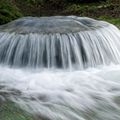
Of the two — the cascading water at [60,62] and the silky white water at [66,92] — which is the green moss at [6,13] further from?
the silky white water at [66,92]

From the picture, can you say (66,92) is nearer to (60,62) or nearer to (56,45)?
(60,62)

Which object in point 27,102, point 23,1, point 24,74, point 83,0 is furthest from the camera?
point 23,1

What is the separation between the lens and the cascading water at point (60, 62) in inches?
310

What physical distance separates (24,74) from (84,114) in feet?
7.97

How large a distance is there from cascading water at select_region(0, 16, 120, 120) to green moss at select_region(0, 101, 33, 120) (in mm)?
293

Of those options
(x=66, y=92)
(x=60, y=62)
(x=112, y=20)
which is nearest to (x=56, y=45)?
(x=60, y=62)

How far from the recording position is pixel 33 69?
30.0 ft

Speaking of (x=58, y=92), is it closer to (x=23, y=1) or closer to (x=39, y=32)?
(x=39, y=32)

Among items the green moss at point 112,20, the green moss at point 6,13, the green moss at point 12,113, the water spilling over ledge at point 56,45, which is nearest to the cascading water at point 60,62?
the water spilling over ledge at point 56,45

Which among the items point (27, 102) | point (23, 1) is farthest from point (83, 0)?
point (27, 102)

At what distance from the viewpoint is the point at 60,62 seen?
922 cm

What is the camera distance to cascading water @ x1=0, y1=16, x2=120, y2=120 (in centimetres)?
788

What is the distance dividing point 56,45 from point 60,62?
1.27ft

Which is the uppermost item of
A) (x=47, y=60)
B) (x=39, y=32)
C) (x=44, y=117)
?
(x=39, y=32)
